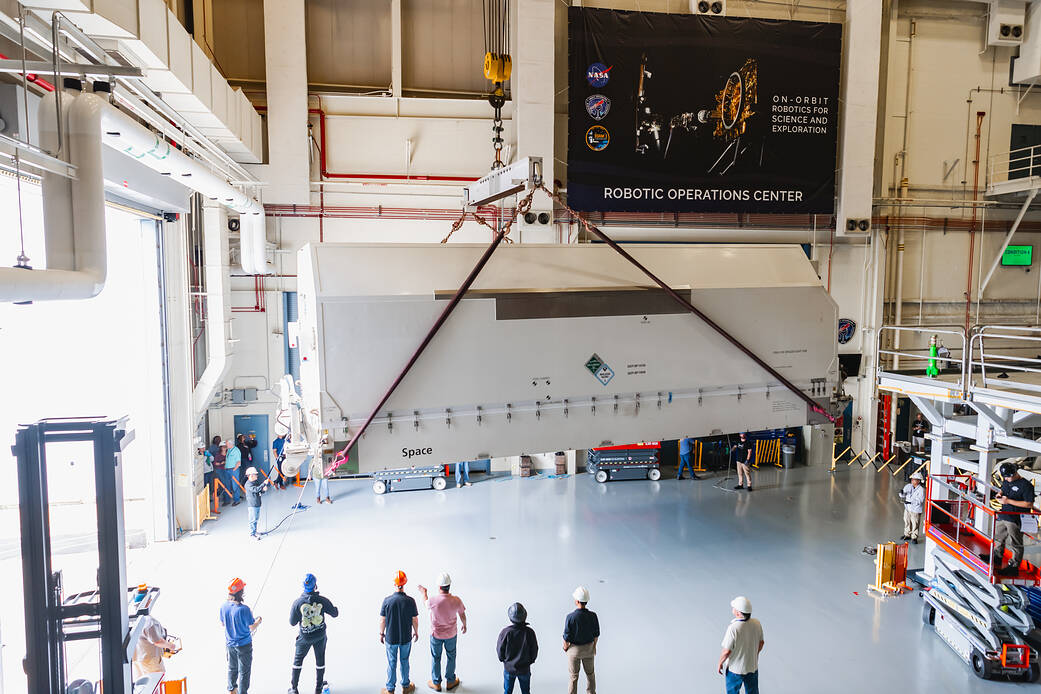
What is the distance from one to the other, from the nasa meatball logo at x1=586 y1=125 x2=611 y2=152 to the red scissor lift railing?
8.68 metres

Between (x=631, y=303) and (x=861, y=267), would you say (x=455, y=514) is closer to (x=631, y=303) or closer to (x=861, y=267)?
(x=631, y=303)

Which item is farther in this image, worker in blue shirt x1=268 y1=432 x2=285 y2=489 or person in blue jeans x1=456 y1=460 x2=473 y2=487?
person in blue jeans x1=456 y1=460 x2=473 y2=487

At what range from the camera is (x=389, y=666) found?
6.54m

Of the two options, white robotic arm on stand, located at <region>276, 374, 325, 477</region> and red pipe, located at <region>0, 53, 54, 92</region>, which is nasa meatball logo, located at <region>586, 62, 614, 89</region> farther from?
red pipe, located at <region>0, 53, 54, 92</region>

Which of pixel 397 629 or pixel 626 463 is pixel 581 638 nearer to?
pixel 397 629

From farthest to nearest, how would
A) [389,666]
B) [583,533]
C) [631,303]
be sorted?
1. [583,533]
2. [631,303]
3. [389,666]

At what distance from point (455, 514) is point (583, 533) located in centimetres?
257

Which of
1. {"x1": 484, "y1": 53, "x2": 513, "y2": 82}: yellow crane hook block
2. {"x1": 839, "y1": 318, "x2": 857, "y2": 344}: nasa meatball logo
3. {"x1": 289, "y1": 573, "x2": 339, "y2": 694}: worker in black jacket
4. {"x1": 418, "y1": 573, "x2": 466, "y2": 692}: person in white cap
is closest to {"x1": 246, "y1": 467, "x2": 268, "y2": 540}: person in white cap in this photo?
{"x1": 289, "y1": 573, "x2": 339, "y2": 694}: worker in black jacket

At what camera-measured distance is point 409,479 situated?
13531mm

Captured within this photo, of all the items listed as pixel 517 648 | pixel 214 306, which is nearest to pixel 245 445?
pixel 214 306

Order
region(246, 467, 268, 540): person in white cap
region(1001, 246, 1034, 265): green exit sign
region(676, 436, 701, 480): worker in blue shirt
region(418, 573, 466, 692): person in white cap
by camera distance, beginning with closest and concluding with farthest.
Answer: region(418, 573, 466, 692): person in white cap, region(246, 467, 268, 540): person in white cap, region(676, 436, 701, 480): worker in blue shirt, region(1001, 246, 1034, 265): green exit sign

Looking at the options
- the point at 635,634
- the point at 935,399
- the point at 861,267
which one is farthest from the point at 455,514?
the point at 861,267

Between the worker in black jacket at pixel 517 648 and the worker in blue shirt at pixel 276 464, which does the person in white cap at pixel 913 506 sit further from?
the worker in blue shirt at pixel 276 464

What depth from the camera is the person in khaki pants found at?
6129 mm
